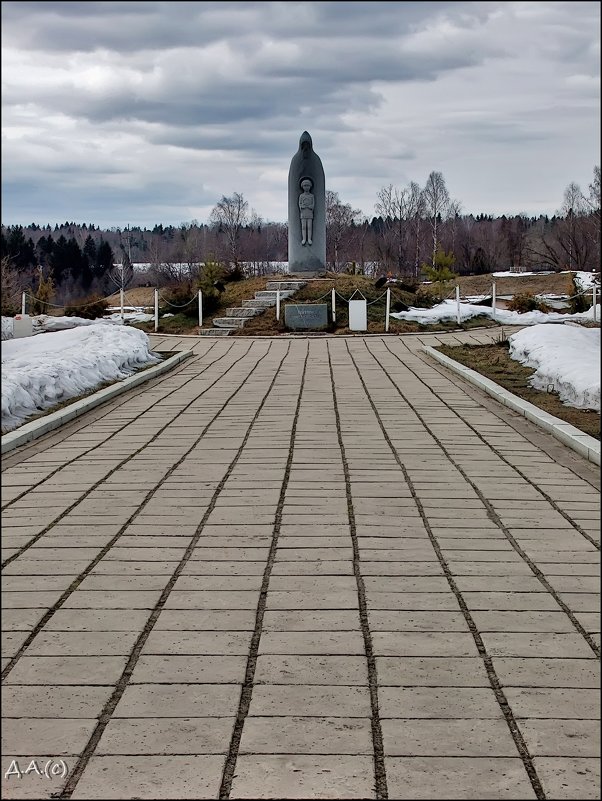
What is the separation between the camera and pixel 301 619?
398 centimetres

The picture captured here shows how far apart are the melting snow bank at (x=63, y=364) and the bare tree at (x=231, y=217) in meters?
53.9

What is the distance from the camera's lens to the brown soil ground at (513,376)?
8.92 meters

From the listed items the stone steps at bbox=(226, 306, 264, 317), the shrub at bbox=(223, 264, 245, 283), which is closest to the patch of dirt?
the shrub at bbox=(223, 264, 245, 283)

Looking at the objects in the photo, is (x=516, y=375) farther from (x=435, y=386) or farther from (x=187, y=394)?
Answer: (x=187, y=394)

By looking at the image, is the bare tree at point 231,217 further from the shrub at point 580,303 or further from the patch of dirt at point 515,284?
the shrub at point 580,303

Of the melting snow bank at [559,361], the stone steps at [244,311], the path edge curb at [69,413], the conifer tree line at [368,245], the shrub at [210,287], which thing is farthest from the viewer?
the conifer tree line at [368,245]

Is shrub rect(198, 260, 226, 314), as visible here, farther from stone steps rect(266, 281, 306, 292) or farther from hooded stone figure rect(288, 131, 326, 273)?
hooded stone figure rect(288, 131, 326, 273)

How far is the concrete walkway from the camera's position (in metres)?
2.77

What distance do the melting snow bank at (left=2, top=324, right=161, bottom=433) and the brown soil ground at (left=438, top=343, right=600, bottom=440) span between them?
16.3 feet

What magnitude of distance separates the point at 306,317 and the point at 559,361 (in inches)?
407

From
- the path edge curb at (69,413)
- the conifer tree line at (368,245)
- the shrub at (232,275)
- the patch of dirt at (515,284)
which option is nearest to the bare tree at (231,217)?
the conifer tree line at (368,245)

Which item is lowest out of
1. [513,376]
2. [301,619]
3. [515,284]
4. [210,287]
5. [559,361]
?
[301,619]

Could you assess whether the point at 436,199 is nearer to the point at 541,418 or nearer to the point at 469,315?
the point at 469,315

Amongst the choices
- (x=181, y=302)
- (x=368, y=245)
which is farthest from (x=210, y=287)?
(x=368, y=245)
